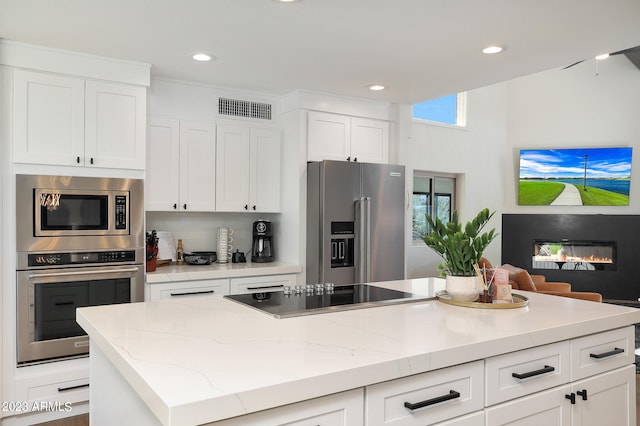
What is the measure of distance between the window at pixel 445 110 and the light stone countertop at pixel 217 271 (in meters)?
3.26

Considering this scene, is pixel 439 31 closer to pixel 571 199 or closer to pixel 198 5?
pixel 198 5

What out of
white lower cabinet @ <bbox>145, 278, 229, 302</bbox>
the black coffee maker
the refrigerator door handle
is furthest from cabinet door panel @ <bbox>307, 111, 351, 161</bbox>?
white lower cabinet @ <bbox>145, 278, 229, 302</bbox>

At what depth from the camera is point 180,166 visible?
3.99 metres

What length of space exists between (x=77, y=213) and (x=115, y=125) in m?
0.67

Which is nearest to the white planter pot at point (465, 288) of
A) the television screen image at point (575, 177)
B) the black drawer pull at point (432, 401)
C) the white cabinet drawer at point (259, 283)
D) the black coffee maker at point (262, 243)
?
the black drawer pull at point (432, 401)

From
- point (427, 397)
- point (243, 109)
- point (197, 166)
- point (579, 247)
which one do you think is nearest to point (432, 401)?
point (427, 397)

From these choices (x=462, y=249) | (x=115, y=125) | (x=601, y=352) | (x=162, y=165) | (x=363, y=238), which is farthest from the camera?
(x=363, y=238)

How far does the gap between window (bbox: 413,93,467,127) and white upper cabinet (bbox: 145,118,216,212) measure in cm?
331

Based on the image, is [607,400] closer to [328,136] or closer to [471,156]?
[328,136]

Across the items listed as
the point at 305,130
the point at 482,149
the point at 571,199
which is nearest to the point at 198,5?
the point at 305,130

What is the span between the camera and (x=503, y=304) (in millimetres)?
2023

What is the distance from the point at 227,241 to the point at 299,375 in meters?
3.28

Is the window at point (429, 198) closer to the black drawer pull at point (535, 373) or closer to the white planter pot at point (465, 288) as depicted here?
the white planter pot at point (465, 288)

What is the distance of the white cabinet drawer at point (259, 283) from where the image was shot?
3898 millimetres
